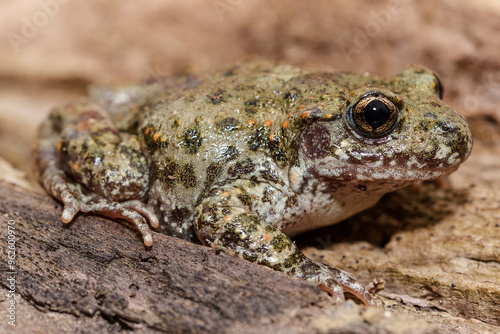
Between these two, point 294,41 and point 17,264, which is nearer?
point 17,264

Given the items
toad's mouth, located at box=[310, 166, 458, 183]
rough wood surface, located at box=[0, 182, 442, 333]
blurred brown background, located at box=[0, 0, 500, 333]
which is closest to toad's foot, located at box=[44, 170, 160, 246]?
rough wood surface, located at box=[0, 182, 442, 333]

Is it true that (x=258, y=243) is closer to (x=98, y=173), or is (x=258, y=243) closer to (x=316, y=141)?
(x=316, y=141)

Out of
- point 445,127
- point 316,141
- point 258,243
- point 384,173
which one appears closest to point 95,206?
point 258,243

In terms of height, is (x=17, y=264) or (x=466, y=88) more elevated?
(x=466, y=88)

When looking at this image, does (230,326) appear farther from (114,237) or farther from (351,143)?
(351,143)

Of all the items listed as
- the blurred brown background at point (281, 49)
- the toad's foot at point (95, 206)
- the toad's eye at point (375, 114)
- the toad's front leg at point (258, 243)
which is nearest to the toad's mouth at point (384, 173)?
the toad's eye at point (375, 114)

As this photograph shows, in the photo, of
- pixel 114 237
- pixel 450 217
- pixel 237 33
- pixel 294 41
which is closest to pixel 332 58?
pixel 294 41

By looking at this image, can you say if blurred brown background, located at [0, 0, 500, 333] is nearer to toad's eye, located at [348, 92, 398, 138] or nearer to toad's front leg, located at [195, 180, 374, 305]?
toad's front leg, located at [195, 180, 374, 305]
